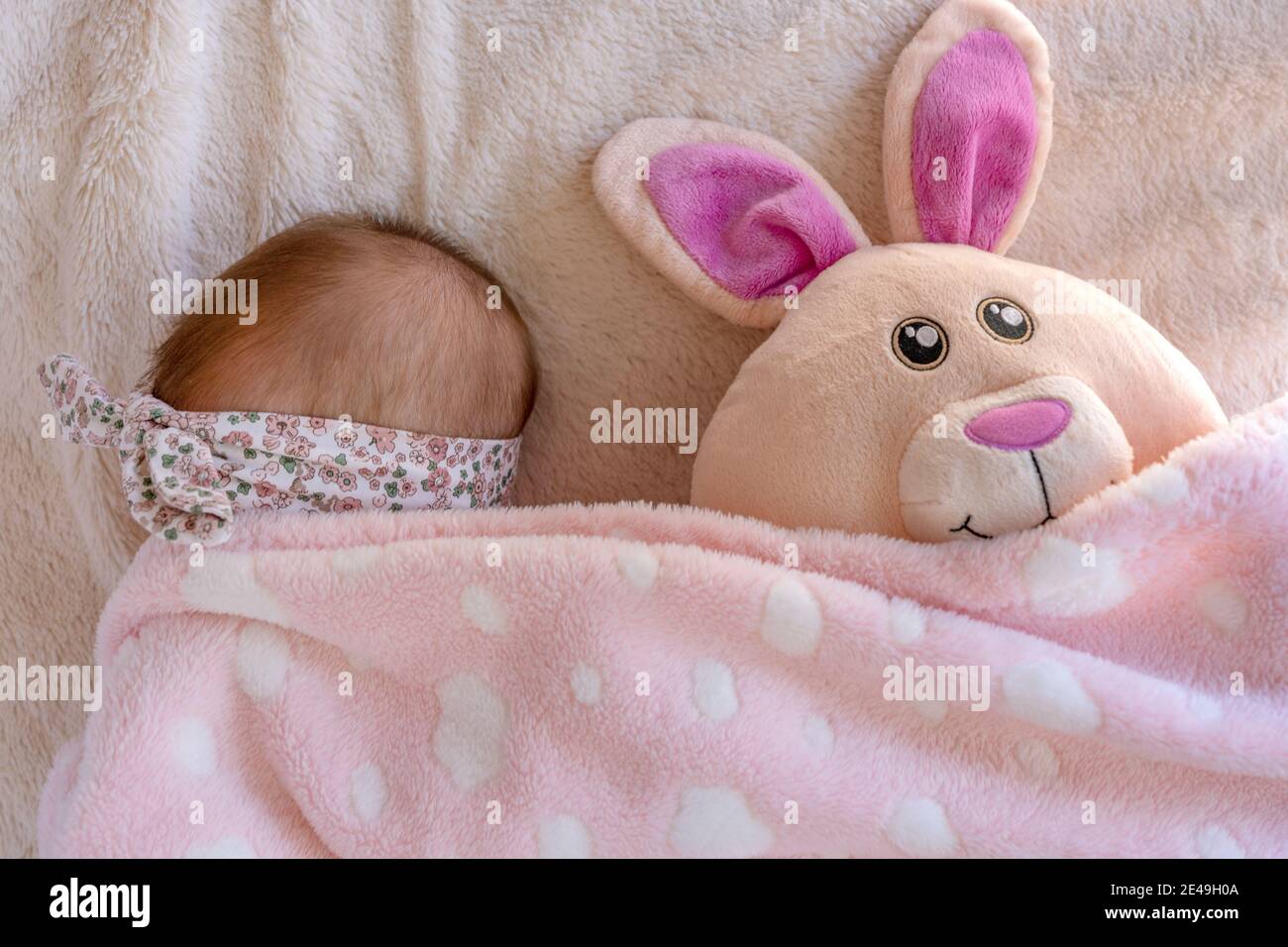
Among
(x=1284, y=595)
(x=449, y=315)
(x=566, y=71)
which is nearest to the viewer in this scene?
(x=1284, y=595)

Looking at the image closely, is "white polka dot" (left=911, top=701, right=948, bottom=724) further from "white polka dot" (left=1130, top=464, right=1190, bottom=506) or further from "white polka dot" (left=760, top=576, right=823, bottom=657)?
"white polka dot" (left=1130, top=464, right=1190, bottom=506)

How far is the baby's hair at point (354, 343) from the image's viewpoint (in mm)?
836

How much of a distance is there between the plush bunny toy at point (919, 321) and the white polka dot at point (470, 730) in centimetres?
25

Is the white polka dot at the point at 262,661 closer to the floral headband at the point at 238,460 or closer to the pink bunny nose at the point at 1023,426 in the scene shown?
the floral headband at the point at 238,460

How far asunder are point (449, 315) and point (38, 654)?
549 millimetres

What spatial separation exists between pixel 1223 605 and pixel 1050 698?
158 millimetres

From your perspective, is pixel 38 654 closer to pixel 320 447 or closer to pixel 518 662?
pixel 320 447

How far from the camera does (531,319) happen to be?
101cm

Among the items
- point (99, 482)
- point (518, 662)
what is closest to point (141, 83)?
point (99, 482)

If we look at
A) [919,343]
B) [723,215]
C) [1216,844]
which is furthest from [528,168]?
[1216,844]

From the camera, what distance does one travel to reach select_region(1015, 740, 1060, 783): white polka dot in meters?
0.78

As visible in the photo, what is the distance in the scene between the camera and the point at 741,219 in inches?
36.4
